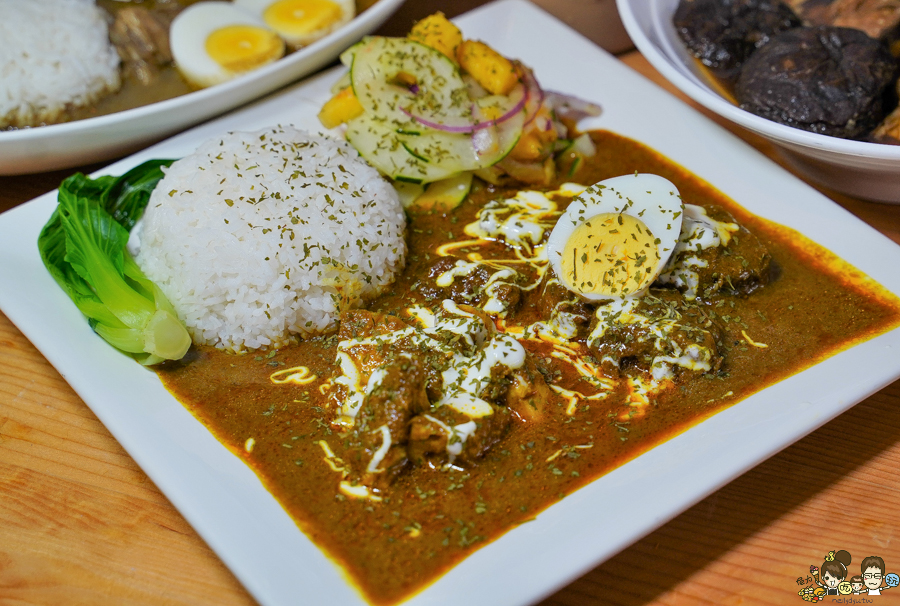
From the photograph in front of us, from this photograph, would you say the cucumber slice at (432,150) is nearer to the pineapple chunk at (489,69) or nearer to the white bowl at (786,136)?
the pineapple chunk at (489,69)

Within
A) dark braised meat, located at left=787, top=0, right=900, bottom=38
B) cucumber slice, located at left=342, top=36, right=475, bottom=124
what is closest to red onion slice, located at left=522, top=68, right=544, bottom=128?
cucumber slice, located at left=342, top=36, right=475, bottom=124

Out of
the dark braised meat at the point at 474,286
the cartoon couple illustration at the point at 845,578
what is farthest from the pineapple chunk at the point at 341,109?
the cartoon couple illustration at the point at 845,578

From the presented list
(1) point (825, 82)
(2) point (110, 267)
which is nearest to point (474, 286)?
(2) point (110, 267)

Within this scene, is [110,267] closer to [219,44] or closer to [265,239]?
[265,239]

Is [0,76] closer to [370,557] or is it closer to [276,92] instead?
[276,92]

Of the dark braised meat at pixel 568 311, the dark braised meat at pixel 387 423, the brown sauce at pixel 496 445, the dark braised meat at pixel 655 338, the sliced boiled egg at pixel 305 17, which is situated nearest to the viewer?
the brown sauce at pixel 496 445

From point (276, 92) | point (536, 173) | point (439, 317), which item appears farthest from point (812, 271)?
point (276, 92)

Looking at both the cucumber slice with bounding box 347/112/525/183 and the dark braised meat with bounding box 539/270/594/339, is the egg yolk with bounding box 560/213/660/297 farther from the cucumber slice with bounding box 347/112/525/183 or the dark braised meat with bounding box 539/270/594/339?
the cucumber slice with bounding box 347/112/525/183

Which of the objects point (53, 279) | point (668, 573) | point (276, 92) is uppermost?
point (276, 92)
